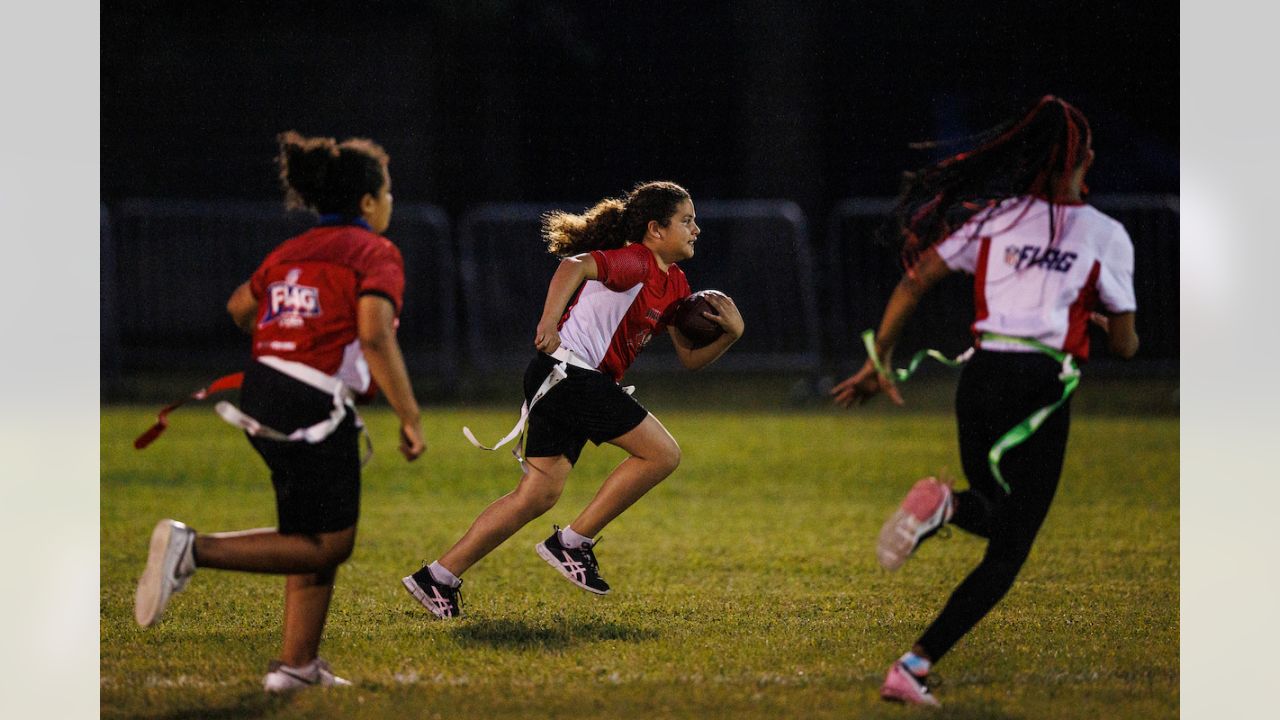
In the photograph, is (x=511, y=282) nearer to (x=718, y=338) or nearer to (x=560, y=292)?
(x=718, y=338)

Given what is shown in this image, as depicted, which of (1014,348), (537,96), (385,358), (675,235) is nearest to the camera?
(385,358)

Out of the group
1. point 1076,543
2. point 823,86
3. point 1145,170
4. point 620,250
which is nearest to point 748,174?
point 823,86

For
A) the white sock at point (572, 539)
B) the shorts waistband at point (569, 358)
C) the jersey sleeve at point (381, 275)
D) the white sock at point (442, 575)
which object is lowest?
the white sock at point (442, 575)

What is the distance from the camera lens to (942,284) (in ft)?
44.3

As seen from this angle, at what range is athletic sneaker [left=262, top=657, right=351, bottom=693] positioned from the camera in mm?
4113

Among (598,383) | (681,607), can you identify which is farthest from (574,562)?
(598,383)

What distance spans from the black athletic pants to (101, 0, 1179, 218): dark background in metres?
11.8

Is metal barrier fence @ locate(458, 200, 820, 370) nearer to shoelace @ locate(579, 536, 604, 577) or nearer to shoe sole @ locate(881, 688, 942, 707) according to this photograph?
shoelace @ locate(579, 536, 604, 577)

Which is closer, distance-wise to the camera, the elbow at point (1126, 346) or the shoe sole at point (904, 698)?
the shoe sole at point (904, 698)

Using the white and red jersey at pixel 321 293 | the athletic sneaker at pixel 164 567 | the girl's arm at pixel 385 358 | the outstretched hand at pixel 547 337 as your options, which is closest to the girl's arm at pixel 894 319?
the outstretched hand at pixel 547 337

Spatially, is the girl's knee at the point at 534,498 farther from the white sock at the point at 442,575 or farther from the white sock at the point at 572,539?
the white sock at the point at 442,575

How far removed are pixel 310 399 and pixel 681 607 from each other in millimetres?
1920

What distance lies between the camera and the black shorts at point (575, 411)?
5020 mm

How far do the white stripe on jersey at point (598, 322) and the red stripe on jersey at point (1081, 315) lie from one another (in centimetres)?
160
